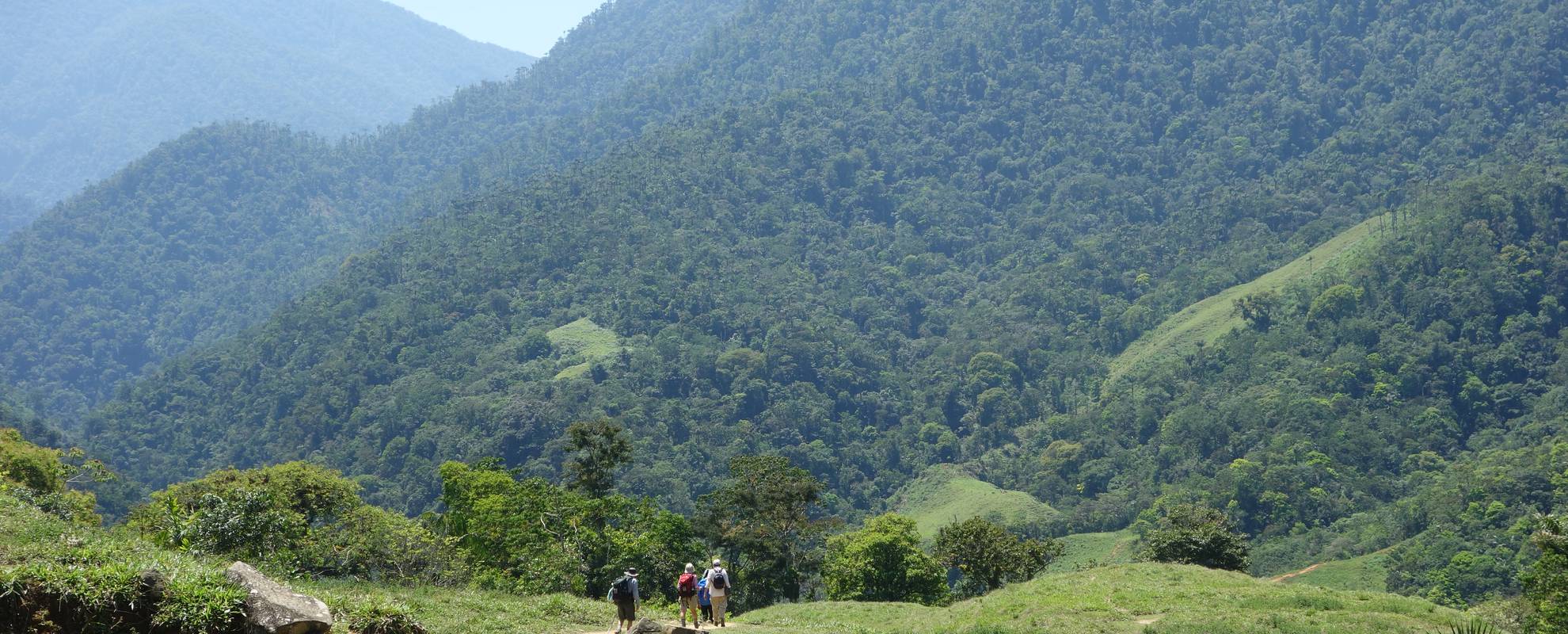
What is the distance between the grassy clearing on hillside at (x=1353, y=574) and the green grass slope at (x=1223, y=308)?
57.7 meters

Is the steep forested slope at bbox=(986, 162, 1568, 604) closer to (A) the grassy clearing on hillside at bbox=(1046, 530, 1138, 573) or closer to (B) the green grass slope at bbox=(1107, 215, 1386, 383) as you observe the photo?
(B) the green grass slope at bbox=(1107, 215, 1386, 383)

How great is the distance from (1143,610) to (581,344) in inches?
5314

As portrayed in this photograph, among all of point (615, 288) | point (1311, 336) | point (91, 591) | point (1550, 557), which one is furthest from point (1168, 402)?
point (91, 591)

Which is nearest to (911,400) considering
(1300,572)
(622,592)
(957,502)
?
(957,502)

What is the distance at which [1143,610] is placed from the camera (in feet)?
105

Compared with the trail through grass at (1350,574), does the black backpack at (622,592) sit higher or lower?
lower

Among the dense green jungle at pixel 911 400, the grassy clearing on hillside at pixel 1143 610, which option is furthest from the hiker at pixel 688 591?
the dense green jungle at pixel 911 400

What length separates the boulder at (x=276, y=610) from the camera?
16.6 metres

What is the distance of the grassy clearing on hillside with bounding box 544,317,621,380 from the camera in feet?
506

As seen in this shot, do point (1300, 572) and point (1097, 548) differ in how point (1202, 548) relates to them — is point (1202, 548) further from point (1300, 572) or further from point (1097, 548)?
point (1097, 548)

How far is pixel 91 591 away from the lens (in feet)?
52.6

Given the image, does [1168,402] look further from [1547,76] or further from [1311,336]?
[1547,76]

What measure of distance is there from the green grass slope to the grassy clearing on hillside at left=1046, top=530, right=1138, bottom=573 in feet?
139

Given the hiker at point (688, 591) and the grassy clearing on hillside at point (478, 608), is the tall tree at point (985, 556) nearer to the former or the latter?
the grassy clearing on hillside at point (478, 608)
